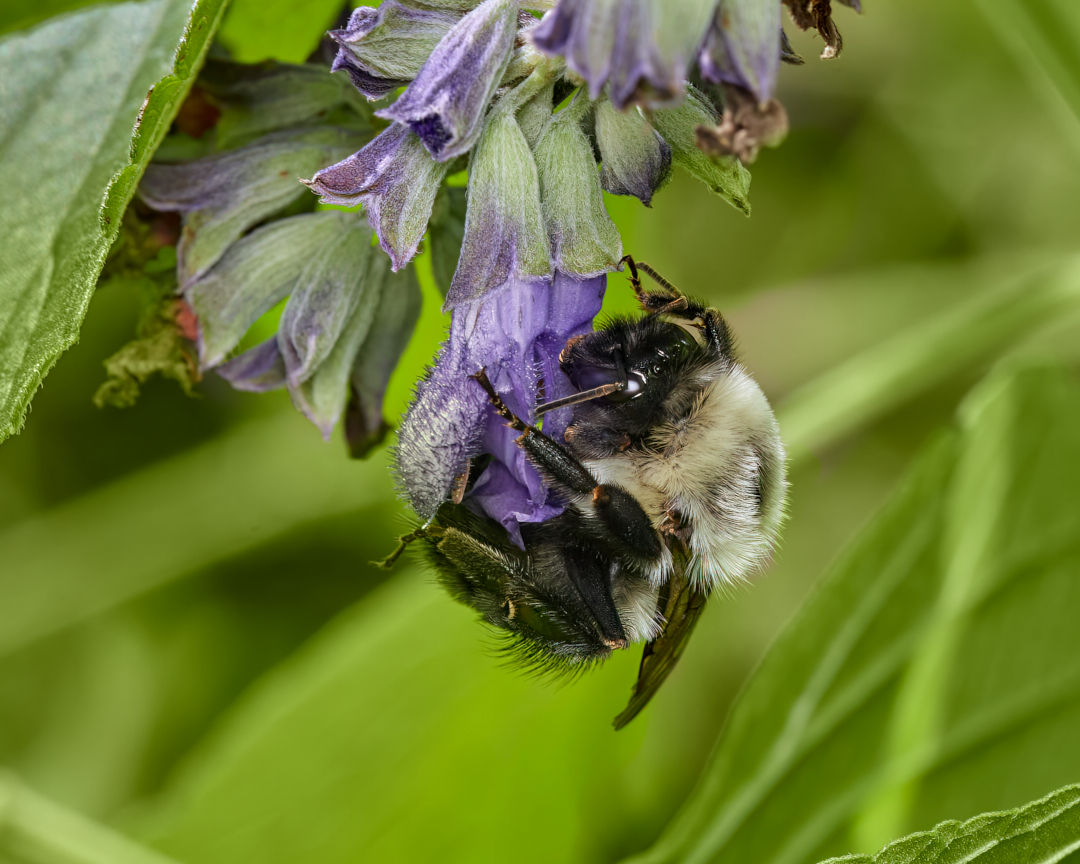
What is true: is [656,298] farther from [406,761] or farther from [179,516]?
[179,516]

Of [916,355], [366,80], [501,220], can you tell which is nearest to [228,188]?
[366,80]

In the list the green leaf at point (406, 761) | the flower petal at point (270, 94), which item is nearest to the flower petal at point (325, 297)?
the flower petal at point (270, 94)

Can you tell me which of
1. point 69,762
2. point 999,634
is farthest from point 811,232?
point 69,762

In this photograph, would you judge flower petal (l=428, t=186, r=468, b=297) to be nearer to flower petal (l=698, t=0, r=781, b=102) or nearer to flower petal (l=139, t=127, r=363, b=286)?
flower petal (l=139, t=127, r=363, b=286)

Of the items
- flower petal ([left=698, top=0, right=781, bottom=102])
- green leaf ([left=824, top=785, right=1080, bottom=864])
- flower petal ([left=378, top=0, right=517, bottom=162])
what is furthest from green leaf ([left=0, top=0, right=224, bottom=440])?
green leaf ([left=824, top=785, right=1080, bottom=864])

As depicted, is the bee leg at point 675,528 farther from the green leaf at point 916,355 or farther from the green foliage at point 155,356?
the green leaf at point 916,355

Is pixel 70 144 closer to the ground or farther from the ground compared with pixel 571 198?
farther from the ground
